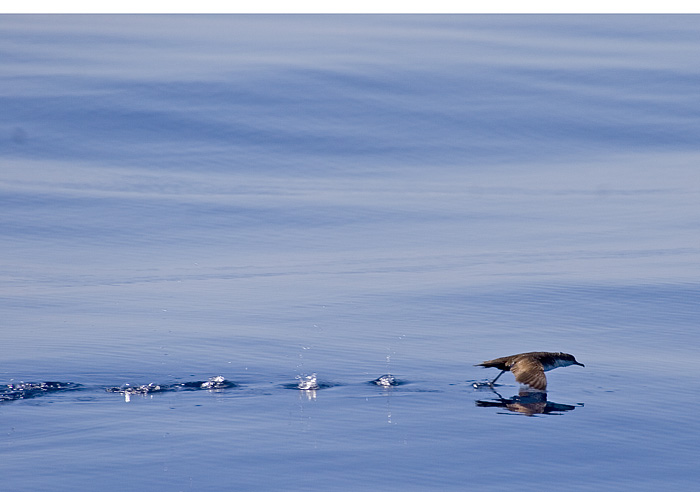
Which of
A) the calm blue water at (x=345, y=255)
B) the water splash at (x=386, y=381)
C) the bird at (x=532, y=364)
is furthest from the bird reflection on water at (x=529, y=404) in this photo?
the water splash at (x=386, y=381)

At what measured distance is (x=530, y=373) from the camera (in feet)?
50.2

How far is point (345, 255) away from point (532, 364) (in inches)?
415

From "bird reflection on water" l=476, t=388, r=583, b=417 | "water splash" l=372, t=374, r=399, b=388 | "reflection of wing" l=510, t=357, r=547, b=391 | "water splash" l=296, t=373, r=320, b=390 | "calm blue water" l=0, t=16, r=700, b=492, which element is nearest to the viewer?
"calm blue water" l=0, t=16, r=700, b=492

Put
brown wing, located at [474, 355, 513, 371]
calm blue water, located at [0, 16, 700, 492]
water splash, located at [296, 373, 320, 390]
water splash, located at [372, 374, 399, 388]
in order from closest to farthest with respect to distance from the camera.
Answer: calm blue water, located at [0, 16, 700, 492] → brown wing, located at [474, 355, 513, 371] → water splash, located at [296, 373, 320, 390] → water splash, located at [372, 374, 399, 388]

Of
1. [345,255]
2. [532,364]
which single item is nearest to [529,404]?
[532,364]

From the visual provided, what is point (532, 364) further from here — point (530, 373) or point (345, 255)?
point (345, 255)

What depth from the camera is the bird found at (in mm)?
15328

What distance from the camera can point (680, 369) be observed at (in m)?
17.5

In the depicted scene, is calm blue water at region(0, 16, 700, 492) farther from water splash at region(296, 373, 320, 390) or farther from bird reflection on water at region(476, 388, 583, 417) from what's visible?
water splash at region(296, 373, 320, 390)

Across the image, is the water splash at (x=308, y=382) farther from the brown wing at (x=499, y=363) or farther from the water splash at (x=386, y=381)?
the brown wing at (x=499, y=363)

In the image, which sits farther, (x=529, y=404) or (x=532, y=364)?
(x=529, y=404)

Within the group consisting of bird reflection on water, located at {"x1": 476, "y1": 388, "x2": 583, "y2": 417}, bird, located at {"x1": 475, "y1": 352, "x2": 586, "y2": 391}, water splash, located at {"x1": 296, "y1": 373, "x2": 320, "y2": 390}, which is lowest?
bird reflection on water, located at {"x1": 476, "y1": 388, "x2": 583, "y2": 417}

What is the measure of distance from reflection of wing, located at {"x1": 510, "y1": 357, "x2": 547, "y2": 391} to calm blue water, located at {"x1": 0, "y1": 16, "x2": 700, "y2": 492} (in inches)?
19.6

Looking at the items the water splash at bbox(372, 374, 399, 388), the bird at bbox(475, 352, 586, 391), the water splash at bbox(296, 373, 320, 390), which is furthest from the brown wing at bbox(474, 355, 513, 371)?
the water splash at bbox(296, 373, 320, 390)
